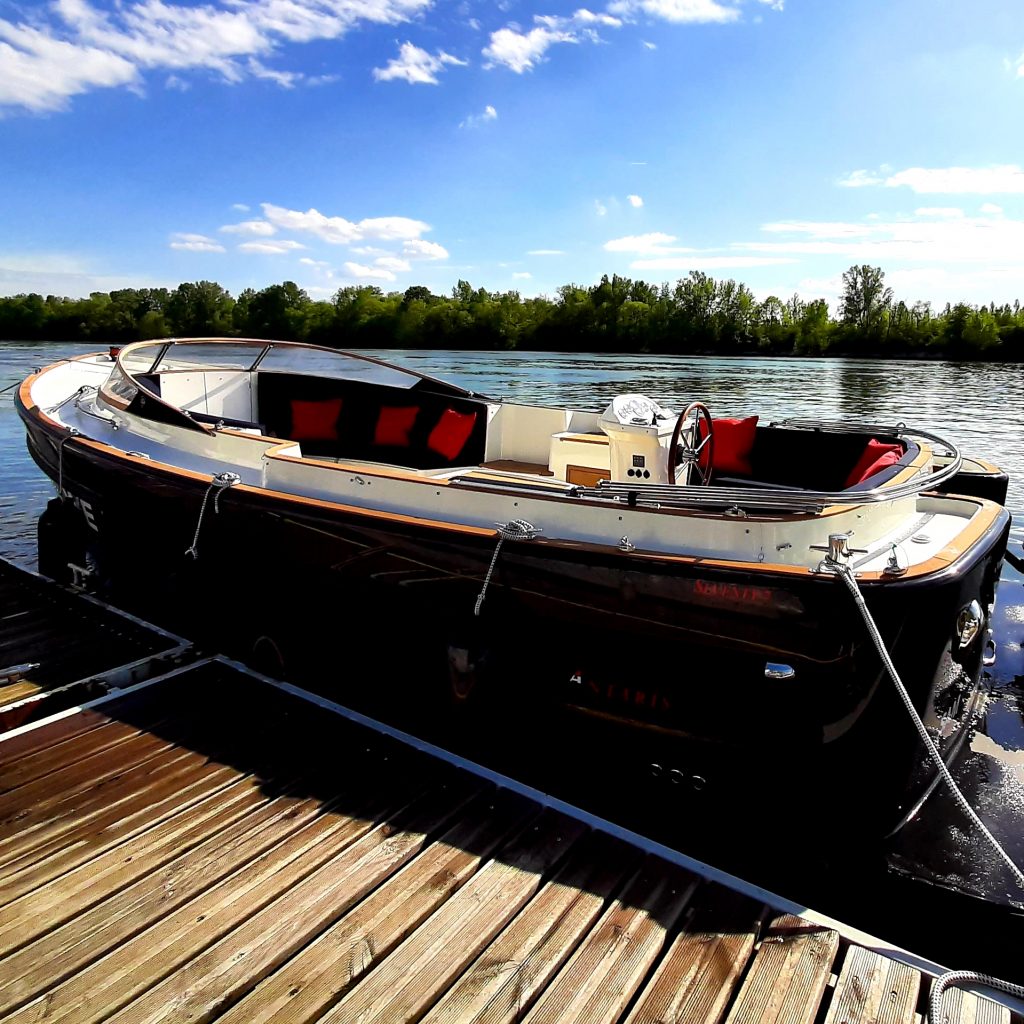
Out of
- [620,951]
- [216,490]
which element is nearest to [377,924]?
[620,951]

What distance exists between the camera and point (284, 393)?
24.3ft

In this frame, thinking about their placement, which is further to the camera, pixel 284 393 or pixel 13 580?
pixel 284 393

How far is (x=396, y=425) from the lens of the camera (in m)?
7.03

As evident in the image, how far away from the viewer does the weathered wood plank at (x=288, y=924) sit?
92.2 inches

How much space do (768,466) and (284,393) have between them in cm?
440

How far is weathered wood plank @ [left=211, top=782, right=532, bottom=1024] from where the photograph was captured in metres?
2.35

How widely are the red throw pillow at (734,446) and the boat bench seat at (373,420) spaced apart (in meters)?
2.05

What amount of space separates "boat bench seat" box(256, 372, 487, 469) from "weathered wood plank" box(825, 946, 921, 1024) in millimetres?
4764

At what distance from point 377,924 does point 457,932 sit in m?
0.27

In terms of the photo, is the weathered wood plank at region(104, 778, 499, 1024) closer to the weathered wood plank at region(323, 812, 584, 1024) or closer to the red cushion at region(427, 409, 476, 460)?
the weathered wood plank at region(323, 812, 584, 1024)

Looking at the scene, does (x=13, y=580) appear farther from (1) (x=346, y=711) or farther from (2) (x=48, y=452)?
(1) (x=346, y=711)

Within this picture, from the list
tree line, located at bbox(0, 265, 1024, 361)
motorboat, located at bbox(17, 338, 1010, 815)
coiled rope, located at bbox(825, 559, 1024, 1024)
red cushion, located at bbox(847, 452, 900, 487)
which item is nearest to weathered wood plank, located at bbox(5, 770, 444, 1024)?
motorboat, located at bbox(17, 338, 1010, 815)

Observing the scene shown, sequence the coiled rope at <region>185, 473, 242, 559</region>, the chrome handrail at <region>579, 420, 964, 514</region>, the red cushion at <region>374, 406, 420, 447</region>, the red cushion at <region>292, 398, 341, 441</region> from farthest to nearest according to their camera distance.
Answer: the red cushion at <region>292, 398, 341, 441</region>
the red cushion at <region>374, 406, 420, 447</region>
the coiled rope at <region>185, 473, 242, 559</region>
the chrome handrail at <region>579, 420, 964, 514</region>

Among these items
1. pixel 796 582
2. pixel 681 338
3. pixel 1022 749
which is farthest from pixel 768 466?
pixel 681 338
